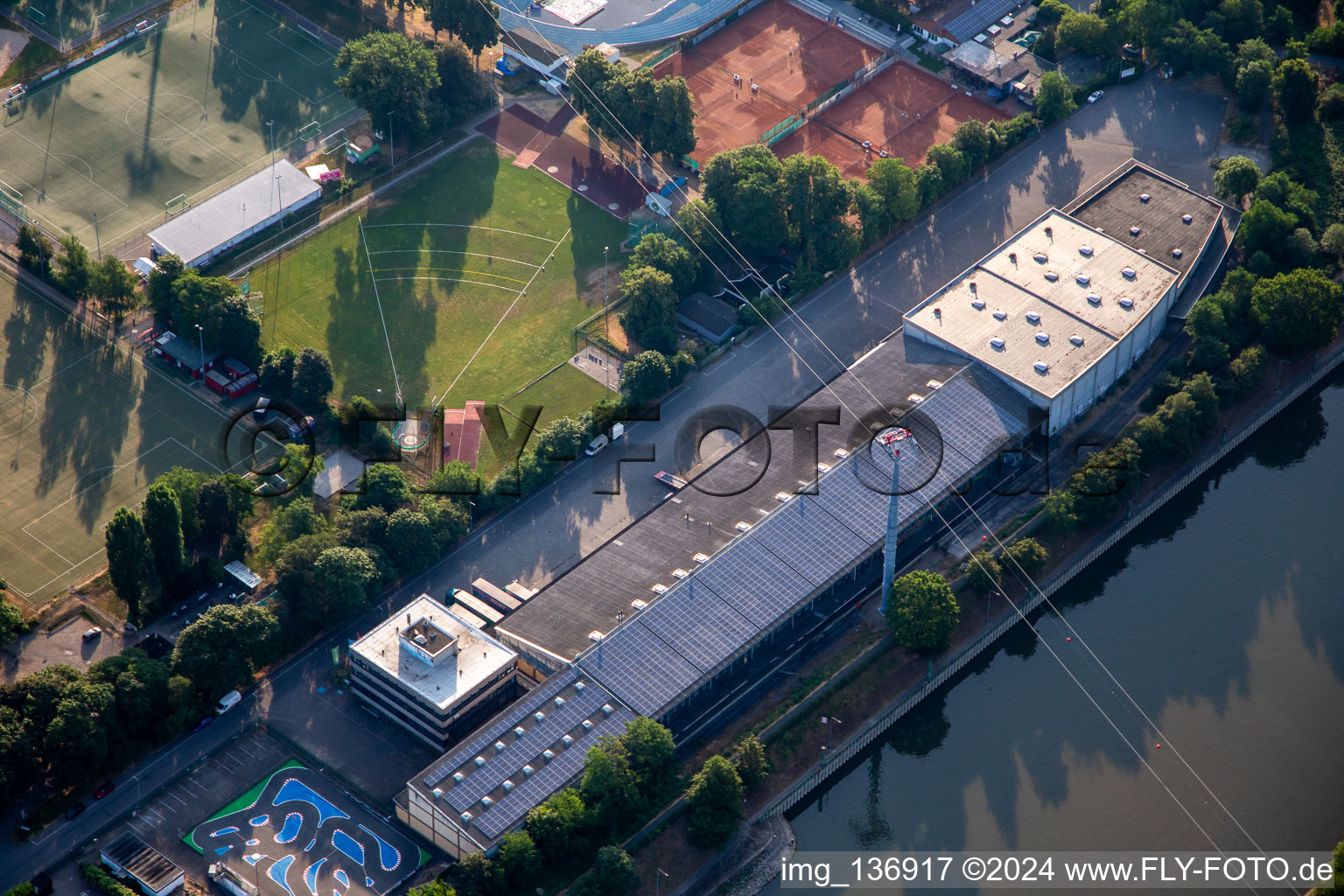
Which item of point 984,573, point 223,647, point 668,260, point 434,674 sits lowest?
point 984,573

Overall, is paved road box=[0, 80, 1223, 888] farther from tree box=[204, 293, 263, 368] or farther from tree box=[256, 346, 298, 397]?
tree box=[204, 293, 263, 368]

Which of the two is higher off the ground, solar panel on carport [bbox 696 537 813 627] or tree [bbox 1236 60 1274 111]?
tree [bbox 1236 60 1274 111]

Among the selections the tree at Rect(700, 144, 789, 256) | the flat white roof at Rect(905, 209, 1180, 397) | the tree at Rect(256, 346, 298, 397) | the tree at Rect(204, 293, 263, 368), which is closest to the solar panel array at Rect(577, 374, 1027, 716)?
the flat white roof at Rect(905, 209, 1180, 397)

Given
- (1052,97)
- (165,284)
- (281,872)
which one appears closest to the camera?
(281,872)

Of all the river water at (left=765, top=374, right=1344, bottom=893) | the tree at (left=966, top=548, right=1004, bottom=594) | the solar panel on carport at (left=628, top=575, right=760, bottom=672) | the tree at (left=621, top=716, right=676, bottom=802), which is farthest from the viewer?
the tree at (left=966, top=548, right=1004, bottom=594)

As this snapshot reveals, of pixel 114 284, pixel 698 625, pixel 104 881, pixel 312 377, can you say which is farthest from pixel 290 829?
pixel 114 284

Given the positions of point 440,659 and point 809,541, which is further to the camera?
point 809,541

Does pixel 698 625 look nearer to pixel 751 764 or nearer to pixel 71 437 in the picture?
pixel 751 764
